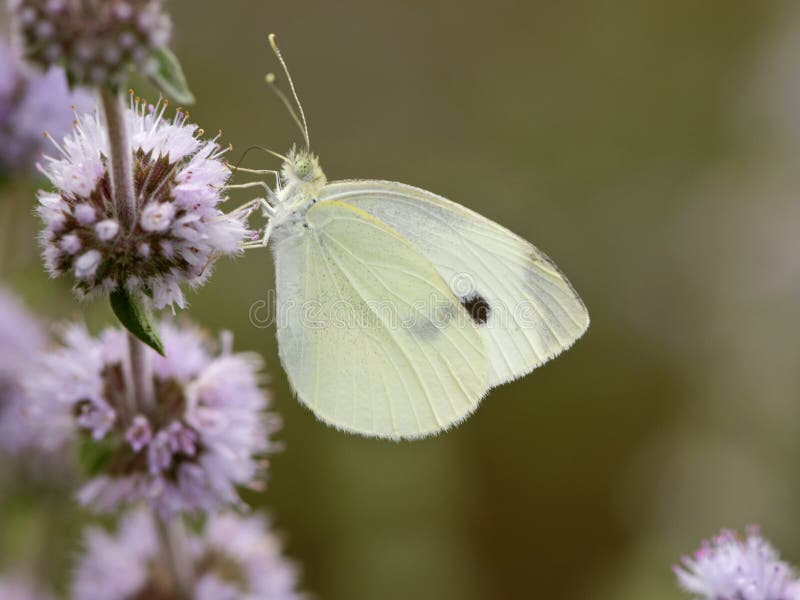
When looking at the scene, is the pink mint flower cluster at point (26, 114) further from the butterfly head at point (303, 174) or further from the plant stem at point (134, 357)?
the plant stem at point (134, 357)

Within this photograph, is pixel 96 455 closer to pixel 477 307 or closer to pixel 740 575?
pixel 477 307

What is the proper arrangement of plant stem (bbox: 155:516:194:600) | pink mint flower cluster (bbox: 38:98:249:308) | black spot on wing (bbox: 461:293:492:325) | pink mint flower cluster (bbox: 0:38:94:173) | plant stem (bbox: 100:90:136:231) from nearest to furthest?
plant stem (bbox: 100:90:136:231)
pink mint flower cluster (bbox: 38:98:249:308)
plant stem (bbox: 155:516:194:600)
black spot on wing (bbox: 461:293:492:325)
pink mint flower cluster (bbox: 0:38:94:173)

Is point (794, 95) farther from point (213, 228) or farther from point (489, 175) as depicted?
point (213, 228)

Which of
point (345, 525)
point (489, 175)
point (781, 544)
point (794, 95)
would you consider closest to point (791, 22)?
point (794, 95)

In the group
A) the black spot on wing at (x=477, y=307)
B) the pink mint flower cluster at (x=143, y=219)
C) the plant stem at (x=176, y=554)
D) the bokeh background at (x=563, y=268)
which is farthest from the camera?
the bokeh background at (x=563, y=268)

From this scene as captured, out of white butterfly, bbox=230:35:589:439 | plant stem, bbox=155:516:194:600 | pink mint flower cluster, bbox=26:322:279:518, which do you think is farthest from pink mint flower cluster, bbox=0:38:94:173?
plant stem, bbox=155:516:194:600

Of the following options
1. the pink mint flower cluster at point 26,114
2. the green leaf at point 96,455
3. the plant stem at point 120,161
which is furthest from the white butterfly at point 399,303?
the pink mint flower cluster at point 26,114

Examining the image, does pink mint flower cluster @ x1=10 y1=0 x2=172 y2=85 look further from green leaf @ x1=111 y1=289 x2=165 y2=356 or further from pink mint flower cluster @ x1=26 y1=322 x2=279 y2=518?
pink mint flower cluster @ x1=26 y1=322 x2=279 y2=518

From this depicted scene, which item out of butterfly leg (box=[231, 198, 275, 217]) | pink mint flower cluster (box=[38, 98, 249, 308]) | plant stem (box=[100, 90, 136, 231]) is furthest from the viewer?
butterfly leg (box=[231, 198, 275, 217])
